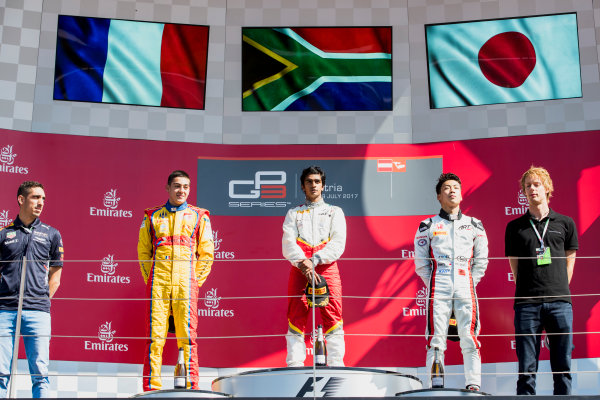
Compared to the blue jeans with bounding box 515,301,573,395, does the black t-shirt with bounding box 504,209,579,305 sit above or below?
above

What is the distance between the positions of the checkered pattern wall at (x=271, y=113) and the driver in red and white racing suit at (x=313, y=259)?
3.94ft

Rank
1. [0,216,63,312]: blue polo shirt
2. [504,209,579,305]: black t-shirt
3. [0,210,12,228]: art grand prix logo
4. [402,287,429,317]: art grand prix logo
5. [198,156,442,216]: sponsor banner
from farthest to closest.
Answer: [198,156,442,216]: sponsor banner < [402,287,429,317]: art grand prix logo < [0,210,12,228]: art grand prix logo < [0,216,63,312]: blue polo shirt < [504,209,579,305]: black t-shirt

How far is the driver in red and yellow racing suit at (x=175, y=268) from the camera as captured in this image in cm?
387

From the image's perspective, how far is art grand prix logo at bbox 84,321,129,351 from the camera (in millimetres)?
4879

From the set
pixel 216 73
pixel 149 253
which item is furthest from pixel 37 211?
pixel 216 73

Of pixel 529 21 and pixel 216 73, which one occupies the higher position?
pixel 529 21

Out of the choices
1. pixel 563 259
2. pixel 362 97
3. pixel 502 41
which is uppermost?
pixel 502 41

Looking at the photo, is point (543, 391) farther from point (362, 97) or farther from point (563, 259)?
point (362, 97)

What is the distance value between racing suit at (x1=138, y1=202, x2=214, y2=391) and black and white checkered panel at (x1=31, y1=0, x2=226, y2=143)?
1233 millimetres

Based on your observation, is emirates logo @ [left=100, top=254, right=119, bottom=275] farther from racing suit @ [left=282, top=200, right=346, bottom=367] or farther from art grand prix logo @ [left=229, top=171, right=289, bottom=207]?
racing suit @ [left=282, top=200, right=346, bottom=367]

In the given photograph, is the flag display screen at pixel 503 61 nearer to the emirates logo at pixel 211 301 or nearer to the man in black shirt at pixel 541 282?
the man in black shirt at pixel 541 282

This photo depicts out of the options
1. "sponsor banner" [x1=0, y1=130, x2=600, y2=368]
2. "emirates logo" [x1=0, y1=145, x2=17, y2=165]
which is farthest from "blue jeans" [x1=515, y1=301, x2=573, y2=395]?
"emirates logo" [x1=0, y1=145, x2=17, y2=165]

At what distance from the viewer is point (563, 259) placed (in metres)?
3.66

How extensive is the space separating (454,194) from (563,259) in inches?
26.2
